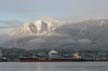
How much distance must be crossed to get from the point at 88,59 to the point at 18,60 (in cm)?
3132

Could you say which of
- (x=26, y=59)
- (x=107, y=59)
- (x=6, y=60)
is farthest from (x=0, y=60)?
(x=107, y=59)

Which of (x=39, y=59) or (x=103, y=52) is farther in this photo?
(x=103, y=52)

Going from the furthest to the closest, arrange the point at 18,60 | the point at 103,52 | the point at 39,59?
the point at 103,52 → the point at 18,60 → the point at 39,59

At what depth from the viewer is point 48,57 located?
163875 millimetres

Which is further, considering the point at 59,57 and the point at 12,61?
the point at 12,61

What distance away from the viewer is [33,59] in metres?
160

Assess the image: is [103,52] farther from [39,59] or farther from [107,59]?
[39,59]

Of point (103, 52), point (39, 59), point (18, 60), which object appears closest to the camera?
point (39, 59)

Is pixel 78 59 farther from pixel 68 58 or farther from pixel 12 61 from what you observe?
pixel 12 61

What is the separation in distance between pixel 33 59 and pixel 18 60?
1305 cm

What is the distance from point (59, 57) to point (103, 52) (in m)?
30.1

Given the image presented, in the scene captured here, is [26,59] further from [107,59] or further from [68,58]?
[107,59]

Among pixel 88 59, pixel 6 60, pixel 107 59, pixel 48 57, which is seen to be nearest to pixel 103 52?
pixel 107 59

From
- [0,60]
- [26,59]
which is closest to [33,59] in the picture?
[26,59]
